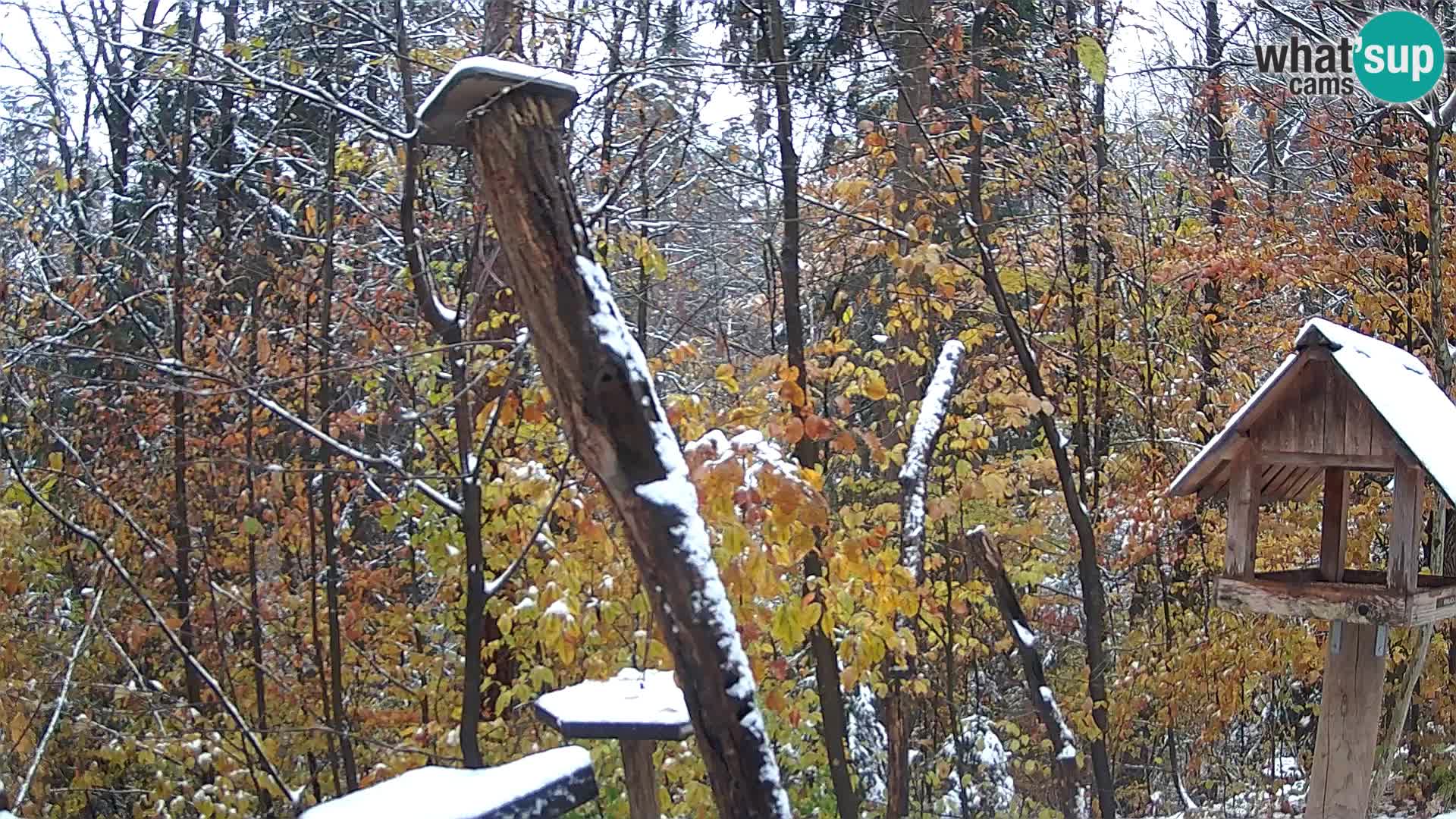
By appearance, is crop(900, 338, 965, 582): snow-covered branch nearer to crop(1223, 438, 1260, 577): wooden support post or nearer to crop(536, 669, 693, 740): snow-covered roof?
crop(1223, 438, 1260, 577): wooden support post

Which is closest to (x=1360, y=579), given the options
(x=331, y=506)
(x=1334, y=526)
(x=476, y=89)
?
(x=1334, y=526)

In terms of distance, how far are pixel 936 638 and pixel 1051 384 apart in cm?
190

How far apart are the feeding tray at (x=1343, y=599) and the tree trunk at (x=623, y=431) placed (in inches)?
71.4

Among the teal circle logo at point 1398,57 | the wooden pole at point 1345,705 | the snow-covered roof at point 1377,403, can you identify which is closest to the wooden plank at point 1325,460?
the snow-covered roof at point 1377,403

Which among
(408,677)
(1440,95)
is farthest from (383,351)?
(1440,95)

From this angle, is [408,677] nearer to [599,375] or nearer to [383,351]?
[383,351]

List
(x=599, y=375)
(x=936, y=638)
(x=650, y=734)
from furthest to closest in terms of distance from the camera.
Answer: (x=936, y=638) < (x=650, y=734) < (x=599, y=375)

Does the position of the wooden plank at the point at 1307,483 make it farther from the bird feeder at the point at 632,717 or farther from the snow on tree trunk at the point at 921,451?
the bird feeder at the point at 632,717

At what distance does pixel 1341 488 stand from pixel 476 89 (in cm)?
322

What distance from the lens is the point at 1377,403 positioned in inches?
130

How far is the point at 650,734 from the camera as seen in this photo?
3096mm

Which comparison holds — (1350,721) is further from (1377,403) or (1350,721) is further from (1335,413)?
(1377,403)

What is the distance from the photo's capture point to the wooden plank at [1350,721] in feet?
12.4

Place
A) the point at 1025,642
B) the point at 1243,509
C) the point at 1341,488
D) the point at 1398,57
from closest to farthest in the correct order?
1. the point at 1243,509
2. the point at 1341,488
3. the point at 1025,642
4. the point at 1398,57
